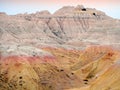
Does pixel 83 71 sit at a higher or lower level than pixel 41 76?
lower

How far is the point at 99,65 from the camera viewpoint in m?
139

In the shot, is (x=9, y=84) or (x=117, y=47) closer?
(x=9, y=84)

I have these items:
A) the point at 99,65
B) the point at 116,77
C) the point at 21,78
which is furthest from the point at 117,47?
the point at 116,77

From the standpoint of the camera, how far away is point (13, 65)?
10525cm

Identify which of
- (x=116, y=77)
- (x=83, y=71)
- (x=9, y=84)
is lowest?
(x=83, y=71)

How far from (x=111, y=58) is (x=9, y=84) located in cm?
4707

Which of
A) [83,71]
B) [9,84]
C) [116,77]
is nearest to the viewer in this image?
[116,77]

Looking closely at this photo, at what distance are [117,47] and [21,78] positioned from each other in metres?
55.8

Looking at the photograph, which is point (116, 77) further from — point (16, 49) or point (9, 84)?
point (16, 49)

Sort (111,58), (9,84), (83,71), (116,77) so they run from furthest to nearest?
1. (83,71)
2. (111,58)
3. (9,84)
4. (116,77)

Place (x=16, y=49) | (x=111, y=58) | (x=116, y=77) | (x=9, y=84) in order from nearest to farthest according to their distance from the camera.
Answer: (x=116, y=77) → (x=9, y=84) → (x=16, y=49) → (x=111, y=58)

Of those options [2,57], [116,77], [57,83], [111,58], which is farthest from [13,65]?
[116,77]

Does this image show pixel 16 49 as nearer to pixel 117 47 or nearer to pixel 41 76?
pixel 41 76

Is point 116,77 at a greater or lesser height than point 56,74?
greater
